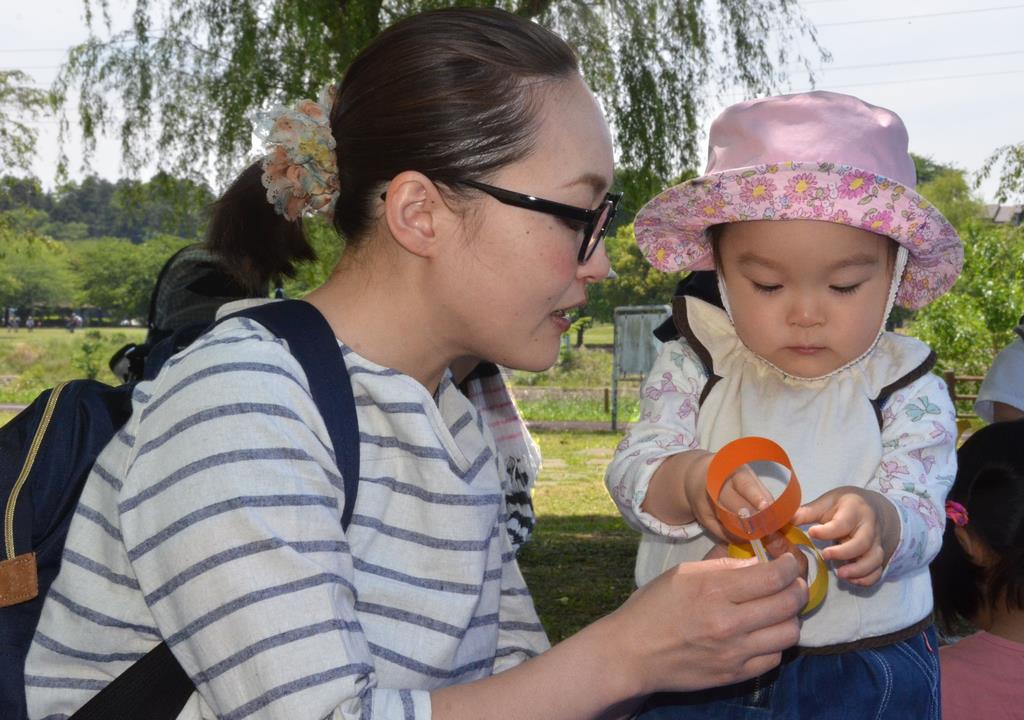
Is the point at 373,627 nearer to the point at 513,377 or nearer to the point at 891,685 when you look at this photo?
the point at 891,685

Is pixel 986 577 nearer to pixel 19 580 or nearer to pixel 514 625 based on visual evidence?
pixel 514 625

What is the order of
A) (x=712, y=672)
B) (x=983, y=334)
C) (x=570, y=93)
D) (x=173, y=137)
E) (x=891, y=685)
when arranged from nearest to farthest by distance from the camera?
(x=712, y=672)
(x=570, y=93)
(x=891, y=685)
(x=173, y=137)
(x=983, y=334)

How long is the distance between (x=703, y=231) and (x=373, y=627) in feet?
3.75

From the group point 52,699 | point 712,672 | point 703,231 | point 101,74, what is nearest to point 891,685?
point 712,672

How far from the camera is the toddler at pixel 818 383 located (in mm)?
1960

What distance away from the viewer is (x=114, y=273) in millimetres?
51500

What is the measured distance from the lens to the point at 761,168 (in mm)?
2020

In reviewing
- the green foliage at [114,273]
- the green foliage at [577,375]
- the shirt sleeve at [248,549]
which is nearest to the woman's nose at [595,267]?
the shirt sleeve at [248,549]

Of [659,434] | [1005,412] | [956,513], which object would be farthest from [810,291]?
[1005,412]

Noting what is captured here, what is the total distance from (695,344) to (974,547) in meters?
1.67

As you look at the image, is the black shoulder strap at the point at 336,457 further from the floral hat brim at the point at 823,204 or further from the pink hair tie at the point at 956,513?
→ the pink hair tie at the point at 956,513

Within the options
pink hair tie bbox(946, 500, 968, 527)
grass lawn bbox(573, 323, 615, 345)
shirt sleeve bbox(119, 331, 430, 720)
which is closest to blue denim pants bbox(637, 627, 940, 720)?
shirt sleeve bbox(119, 331, 430, 720)

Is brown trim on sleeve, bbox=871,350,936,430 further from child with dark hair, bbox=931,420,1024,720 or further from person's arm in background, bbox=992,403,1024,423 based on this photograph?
person's arm in background, bbox=992,403,1024,423

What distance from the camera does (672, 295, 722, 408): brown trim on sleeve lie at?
2.16 metres
